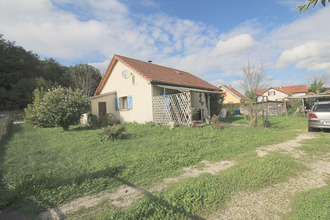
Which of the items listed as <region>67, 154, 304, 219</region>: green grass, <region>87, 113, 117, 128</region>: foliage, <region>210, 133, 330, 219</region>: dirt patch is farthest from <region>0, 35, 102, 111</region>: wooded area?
<region>210, 133, 330, 219</region>: dirt patch

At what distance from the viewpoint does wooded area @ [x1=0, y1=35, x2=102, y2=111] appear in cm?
2494

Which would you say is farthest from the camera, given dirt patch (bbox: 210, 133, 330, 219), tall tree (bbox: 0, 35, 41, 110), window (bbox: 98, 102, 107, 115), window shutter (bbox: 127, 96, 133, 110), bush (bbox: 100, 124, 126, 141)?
tall tree (bbox: 0, 35, 41, 110)

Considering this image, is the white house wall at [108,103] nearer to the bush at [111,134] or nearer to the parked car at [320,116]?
the bush at [111,134]

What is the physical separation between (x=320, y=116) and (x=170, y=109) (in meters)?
7.73

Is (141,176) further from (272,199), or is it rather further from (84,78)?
(84,78)

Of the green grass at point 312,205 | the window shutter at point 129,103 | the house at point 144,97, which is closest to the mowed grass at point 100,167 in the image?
the green grass at point 312,205

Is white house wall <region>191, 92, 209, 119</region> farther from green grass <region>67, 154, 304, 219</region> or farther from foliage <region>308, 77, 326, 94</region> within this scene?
foliage <region>308, 77, 326, 94</region>

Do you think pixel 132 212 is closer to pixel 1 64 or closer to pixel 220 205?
pixel 220 205

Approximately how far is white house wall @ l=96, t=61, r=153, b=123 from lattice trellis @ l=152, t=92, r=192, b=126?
0.57 metres

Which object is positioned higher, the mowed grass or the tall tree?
the tall tree

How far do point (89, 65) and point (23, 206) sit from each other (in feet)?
110

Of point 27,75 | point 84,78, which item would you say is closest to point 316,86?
point 84,78

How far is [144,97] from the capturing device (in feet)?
38.2

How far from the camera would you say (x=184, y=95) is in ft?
32.4
